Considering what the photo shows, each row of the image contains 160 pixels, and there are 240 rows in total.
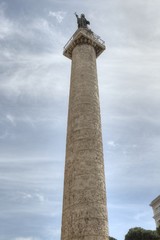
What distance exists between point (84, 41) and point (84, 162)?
31.3 ft

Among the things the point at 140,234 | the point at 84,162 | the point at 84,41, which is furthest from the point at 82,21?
the point at 140,234

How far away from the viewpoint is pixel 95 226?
444 inches

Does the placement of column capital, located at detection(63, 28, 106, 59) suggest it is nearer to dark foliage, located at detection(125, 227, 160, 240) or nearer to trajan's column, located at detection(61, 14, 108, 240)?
trajan's column, located at detection(61, 14, 108, 240)

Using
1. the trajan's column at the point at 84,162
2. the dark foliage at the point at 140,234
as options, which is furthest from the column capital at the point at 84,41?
the dark foliage at the point at 140,234

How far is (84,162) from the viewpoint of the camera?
12992 mm

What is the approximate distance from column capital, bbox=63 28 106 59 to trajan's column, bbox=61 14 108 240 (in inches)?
32.5

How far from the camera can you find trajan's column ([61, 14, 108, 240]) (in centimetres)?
1145

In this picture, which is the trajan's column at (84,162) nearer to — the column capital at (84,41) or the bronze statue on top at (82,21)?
the column capital at (84,41)

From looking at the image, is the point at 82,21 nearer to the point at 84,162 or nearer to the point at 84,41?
the point at 84,41

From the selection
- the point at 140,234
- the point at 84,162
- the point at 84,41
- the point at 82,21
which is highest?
the point at 82,21

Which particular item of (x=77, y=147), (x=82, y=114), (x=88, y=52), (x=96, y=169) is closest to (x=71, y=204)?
(x=96, y=169)

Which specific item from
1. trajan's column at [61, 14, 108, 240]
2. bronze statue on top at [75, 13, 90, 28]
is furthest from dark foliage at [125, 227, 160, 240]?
bronze statue on top at [75, 13, 90, 28]

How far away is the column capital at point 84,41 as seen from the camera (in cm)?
1880

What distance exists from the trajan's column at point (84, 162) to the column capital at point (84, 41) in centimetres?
83
